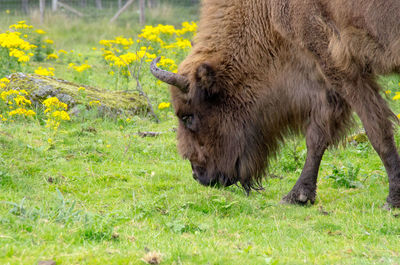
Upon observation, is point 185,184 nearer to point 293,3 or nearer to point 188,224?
point 188,224

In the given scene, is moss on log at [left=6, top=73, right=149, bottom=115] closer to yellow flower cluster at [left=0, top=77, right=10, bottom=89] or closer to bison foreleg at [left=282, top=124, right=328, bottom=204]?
yellow flower cluster at [left=0, top=77, right=10, bottom=89]

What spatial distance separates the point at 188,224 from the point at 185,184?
149 centimetres

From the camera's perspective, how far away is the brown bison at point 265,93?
5.10m

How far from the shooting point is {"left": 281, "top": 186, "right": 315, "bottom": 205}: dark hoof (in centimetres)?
562

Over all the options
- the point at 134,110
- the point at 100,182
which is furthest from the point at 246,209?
the point at 134,110

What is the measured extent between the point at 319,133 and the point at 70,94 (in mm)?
3892

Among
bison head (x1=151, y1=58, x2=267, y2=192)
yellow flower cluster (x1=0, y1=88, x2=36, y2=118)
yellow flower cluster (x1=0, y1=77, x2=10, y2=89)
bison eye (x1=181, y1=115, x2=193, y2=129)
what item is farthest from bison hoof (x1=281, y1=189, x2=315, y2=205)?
yellow flower cluster (x1=0, y1=77, x2=10, y2=89)

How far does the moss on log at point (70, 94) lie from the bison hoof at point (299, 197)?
3.45 metres

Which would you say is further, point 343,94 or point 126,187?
point 126,187

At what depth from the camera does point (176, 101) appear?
5.59 m

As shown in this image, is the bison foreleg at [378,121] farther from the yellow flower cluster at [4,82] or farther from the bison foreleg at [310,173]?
the yellow flower cluster at [4,82]

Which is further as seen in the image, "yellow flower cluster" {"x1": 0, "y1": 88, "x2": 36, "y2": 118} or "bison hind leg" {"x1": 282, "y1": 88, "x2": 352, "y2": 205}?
"yellow flower cluster" {"x1": 0, "y1": 88, "x2": 36, "y2": 118}

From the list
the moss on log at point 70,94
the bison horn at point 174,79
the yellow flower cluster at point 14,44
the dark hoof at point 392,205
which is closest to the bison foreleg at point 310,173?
the dark hoof at point 392,205

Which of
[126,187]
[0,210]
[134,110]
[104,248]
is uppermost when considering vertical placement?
[104,248]
